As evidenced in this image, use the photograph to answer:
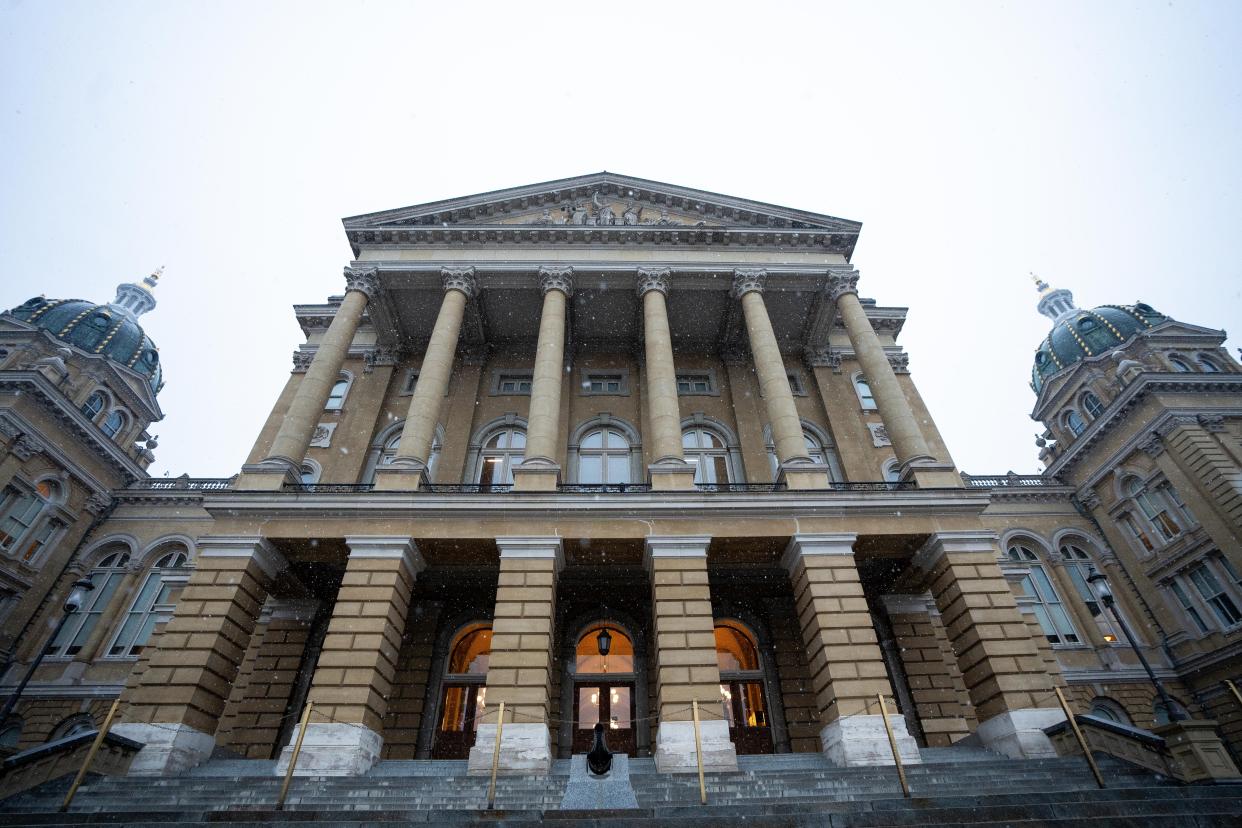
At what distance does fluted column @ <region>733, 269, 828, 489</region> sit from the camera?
17.4 m

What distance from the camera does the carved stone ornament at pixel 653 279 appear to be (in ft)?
74.2

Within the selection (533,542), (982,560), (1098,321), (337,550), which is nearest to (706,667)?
(533,542)

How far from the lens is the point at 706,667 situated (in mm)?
14125

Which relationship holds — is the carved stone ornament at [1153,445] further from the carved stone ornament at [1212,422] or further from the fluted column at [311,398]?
the fluted column at [311,398]

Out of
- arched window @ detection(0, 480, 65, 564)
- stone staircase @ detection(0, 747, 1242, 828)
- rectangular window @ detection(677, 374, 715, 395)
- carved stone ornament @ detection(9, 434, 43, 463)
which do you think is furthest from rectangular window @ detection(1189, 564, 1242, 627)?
carved stone ornament @ detection(9, 434, 43, 463)

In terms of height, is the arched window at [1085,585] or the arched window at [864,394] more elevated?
the arched window at [864,394]

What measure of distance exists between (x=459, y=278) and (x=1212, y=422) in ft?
104

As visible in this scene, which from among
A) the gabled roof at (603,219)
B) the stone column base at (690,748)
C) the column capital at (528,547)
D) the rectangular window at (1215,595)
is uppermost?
the gabled roof at (603,219)

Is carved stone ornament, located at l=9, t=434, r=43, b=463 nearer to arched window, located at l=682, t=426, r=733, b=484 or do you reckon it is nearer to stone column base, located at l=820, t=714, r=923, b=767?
arched window, located at l=682, t=426, r=733, b=484

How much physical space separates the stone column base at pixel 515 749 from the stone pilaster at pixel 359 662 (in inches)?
96.1

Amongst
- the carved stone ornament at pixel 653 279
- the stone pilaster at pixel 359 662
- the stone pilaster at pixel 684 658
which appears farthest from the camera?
the carved stone ornament at pixel 653 279

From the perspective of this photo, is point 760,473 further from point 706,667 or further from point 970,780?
point 970,780

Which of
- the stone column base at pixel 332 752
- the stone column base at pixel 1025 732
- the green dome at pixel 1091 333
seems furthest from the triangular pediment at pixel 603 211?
the green dome at pixel 1091 333

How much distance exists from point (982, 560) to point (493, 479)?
584 inches
